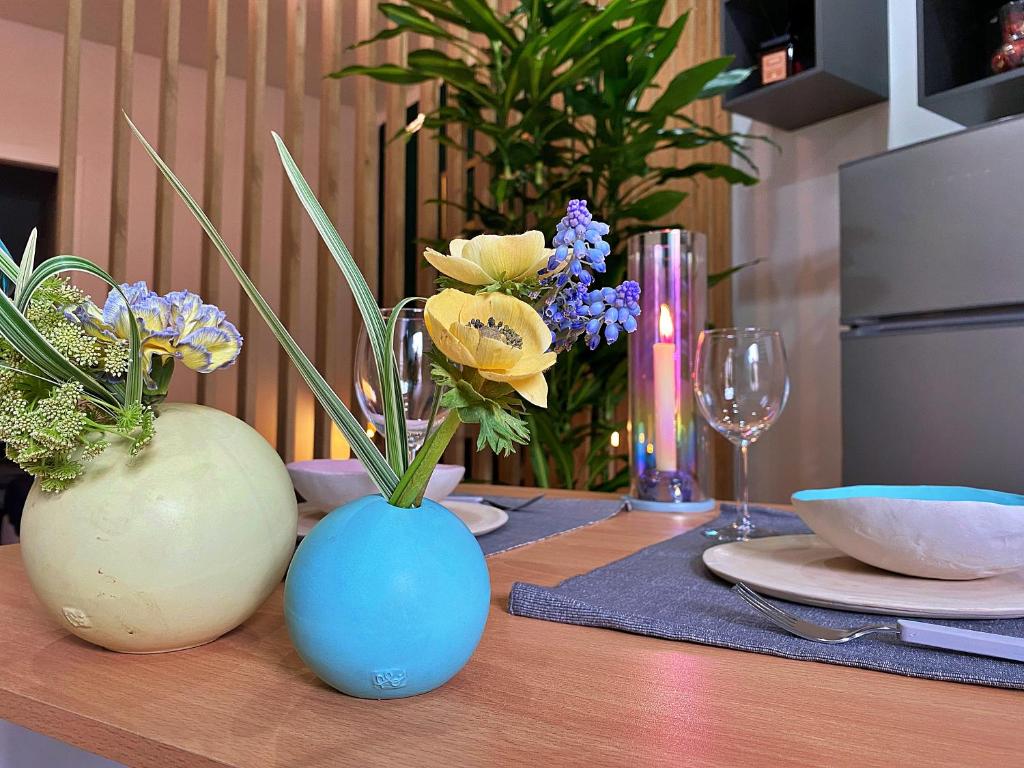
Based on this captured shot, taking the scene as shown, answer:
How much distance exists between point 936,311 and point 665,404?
1056 mm

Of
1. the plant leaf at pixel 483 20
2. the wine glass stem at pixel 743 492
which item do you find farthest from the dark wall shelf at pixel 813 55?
the wine glass stem at pixel 743 492

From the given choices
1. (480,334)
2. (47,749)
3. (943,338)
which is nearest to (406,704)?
(480,334)

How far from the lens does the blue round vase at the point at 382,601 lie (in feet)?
1.12

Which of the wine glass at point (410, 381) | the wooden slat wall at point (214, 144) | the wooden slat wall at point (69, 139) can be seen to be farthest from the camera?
the wooden slat wall at point (214, 144)

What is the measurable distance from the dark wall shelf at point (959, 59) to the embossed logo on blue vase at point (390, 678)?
1939mm

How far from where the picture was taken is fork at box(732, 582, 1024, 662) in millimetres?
398

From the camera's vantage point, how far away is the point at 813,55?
7.32ft

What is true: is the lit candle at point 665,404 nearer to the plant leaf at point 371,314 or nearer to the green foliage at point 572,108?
the plant leaf at point 371,314

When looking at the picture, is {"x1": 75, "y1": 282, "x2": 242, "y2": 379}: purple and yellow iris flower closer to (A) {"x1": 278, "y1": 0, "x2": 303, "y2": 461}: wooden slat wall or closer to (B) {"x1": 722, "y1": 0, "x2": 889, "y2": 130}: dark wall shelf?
(A) {"x1": 278, "y1": 0, "x2": 303, "y2": 461}: wooden slat wall

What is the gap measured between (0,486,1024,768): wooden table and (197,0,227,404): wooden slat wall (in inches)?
64.1

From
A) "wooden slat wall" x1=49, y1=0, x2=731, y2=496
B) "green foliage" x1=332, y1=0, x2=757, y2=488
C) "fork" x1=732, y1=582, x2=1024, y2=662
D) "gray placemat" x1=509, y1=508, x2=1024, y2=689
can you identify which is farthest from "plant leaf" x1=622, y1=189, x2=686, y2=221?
"fork" x1=732, y1=582, x2=1024, y2=662

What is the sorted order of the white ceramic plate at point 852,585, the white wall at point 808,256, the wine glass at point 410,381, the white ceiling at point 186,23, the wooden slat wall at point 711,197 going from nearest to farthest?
1. the white ceramic plate at point 852,585
2. the wine glass at point 410,381
3. the white wall at point 808,256
4. the wooden slat wall at point 711,197
5. the white ceiling at point 186,23

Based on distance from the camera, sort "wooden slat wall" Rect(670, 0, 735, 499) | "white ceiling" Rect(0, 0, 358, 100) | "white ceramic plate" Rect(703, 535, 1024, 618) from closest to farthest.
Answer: "white ceramic plate" Rect(703, 535, 1024, 618) → "wooden slat wall" Rect(670, 0, 735, 499) → "white ceiling" Rect(0, 0, 358, 100)

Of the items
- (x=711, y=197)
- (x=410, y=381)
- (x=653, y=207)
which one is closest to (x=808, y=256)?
(x=711, y=197)
